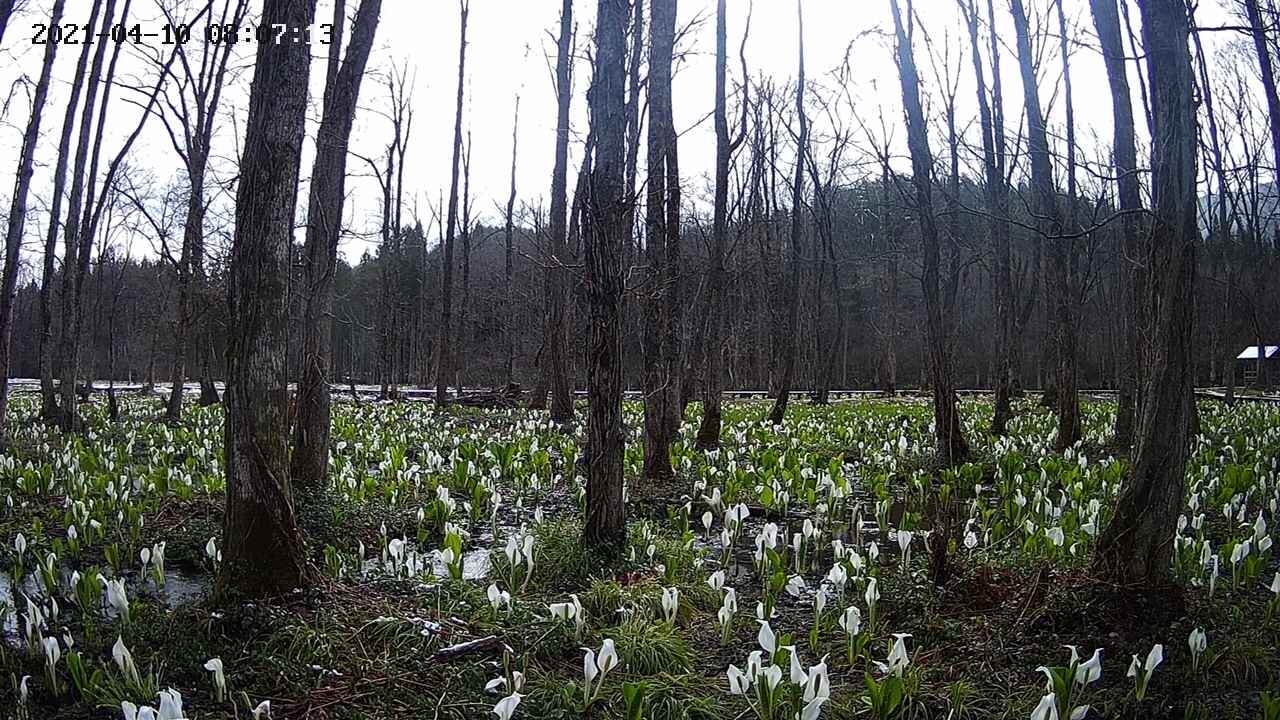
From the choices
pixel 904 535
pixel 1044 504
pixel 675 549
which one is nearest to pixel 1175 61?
pixel 904 535

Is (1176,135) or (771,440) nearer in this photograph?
(1176,135)

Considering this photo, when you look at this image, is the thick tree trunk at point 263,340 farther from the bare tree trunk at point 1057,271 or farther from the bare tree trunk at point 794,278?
the bare tree trunk at point 794,278

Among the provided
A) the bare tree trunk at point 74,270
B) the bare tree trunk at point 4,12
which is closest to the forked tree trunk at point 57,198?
the bare tree trunk at point 74,270

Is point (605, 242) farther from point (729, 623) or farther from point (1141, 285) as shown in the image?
point (1141, 285)

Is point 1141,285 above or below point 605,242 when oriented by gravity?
below

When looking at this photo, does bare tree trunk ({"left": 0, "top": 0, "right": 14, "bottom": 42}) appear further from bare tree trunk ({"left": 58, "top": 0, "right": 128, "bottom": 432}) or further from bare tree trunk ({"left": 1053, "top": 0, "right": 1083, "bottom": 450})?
bare tree trunk ({"left": 1053, "top": 0, "right": 1083, "bottom": 450})

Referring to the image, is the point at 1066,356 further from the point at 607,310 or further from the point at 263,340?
the point at 263,340

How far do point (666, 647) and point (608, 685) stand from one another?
375mm

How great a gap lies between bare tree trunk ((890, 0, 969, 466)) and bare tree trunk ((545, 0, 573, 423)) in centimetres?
588

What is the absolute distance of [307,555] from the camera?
181 inches

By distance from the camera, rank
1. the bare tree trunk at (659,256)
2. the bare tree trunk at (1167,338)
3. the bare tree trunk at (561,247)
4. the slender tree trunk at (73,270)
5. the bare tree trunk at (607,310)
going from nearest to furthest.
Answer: the bare tree trunk at (1167,338), the bare tree trunk at (607,310), the bare tree trunk at (659,256), the slender tree trunk at (73,270), the bare tree trunk at (561,247)

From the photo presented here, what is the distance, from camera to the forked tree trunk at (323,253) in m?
7.56

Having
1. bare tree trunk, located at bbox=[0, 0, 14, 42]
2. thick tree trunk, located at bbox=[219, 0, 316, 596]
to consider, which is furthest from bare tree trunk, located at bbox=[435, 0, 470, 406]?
thick tree trunk, located at bbox=[219, 0, 316, 596]

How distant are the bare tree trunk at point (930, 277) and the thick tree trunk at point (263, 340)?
741 centimetres
